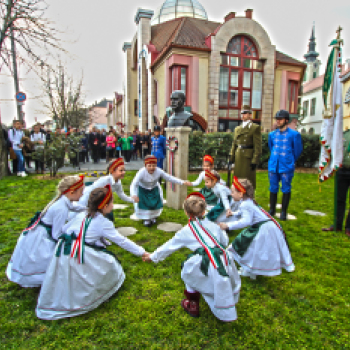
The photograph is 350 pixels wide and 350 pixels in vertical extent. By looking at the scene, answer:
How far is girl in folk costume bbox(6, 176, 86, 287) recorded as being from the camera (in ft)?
9.15

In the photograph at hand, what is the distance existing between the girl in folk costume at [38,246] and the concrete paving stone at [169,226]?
2097 mm

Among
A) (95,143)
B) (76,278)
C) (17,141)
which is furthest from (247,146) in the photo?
(95,143)

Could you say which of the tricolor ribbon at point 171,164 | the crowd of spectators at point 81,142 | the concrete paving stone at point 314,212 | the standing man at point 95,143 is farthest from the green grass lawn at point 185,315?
the standing man at point 95,143

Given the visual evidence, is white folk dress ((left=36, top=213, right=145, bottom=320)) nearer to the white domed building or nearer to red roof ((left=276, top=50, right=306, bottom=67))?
the white domed building

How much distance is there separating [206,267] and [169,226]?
8.35 ft

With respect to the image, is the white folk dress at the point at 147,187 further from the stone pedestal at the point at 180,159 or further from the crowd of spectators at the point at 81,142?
the crowd of spectators at the point at 81,142

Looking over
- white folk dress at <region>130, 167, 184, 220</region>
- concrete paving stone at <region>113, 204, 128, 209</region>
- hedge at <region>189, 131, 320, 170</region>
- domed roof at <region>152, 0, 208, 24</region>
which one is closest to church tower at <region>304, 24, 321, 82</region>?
domed roof at <region>152, 0, 208, 24</region>

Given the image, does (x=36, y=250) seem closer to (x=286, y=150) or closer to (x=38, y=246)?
(x=38, y=246)

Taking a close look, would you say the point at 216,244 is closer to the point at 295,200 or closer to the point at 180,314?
the point at 180,314

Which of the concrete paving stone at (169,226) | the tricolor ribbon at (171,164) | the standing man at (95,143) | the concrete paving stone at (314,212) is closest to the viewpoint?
the concrete paving stone at (169,226)

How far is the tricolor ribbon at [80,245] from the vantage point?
8.20 feet

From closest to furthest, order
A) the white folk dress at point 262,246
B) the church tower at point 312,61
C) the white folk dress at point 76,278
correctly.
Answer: the white folk dress at point 76,278
the white folk dress at point 262,246
the church tower at point 312,61

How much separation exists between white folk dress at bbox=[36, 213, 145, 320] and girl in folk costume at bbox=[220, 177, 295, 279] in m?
1.30

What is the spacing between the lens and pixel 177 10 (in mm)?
24984
